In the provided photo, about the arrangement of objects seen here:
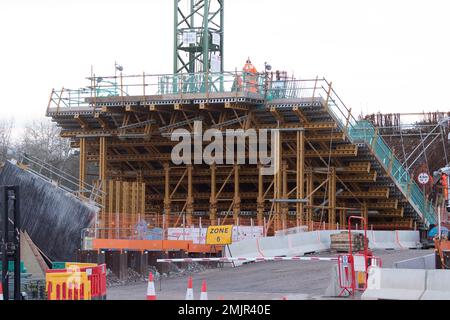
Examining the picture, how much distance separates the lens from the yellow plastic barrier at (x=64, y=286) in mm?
20062

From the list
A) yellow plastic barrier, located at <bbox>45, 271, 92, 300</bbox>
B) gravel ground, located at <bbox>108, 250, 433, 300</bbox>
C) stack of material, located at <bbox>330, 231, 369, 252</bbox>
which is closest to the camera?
yellow plastic barrier, located at <bbox>45, 271, 92, 300</bbox>

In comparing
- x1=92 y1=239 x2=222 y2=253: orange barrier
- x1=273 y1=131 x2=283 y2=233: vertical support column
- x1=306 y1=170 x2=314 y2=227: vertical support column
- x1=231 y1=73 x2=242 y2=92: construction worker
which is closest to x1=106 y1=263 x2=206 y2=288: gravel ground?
x1=92 y1=239 x2=222 y2=253: orange barrier

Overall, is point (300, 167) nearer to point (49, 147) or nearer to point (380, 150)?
point (380, 150)

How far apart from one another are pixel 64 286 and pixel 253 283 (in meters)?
10.4

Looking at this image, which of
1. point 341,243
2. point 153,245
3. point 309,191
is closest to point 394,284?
point 153,245

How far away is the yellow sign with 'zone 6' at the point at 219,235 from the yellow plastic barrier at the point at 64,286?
1610 centimetres

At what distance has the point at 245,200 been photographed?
189ft

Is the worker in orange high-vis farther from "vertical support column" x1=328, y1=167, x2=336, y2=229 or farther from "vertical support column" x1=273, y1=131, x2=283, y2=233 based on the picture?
"vertical support column" x1=328, y1=167, x2=336, y2=229

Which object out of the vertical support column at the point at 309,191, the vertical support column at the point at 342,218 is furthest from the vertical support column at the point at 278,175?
the vertical support column at the point at 342,218

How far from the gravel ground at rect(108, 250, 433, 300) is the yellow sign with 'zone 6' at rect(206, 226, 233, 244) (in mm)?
1206

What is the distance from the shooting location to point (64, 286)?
794 inches

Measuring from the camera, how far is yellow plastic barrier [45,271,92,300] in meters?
20.1
